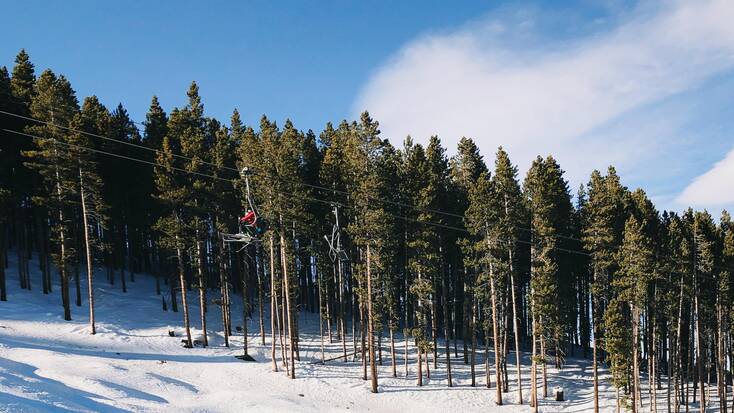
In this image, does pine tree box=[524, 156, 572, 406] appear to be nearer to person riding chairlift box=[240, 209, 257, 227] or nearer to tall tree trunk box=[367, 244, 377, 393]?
tall tree trunk box=[367, 244, 377, 393]

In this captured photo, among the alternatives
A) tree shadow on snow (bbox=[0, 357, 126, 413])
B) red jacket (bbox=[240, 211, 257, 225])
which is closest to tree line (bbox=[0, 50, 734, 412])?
red jacket (bbox=[240, 211, 257, 225])

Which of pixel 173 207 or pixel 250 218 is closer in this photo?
pixel 250 218

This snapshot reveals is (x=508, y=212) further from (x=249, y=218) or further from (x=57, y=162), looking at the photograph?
(x=57, y=162)

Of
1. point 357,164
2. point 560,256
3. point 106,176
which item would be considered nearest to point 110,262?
point 106,176

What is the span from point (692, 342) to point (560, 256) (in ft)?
44.3

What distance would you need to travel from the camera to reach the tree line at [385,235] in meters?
39.5

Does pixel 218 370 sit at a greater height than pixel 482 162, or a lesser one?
lesser

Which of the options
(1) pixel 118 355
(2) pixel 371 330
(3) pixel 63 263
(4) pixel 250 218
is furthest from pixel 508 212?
(3) pixel 63 263

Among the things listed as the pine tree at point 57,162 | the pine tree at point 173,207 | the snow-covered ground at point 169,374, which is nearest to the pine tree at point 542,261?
the snow-covered ground at point 169,374

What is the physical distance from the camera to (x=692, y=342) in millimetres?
49188

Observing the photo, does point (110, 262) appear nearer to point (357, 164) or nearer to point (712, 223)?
point (357, 164)

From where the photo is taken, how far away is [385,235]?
39.4m

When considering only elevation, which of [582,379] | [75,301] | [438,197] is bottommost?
[582,379]

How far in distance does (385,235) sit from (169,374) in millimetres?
16793
